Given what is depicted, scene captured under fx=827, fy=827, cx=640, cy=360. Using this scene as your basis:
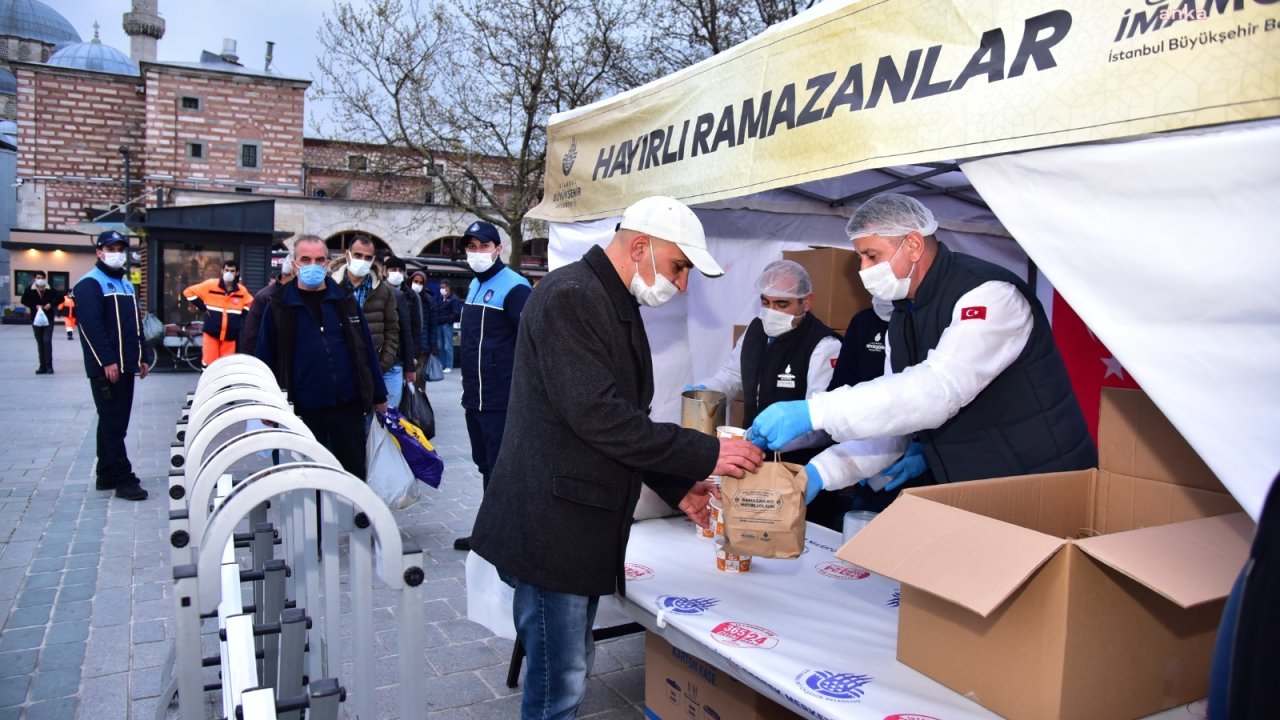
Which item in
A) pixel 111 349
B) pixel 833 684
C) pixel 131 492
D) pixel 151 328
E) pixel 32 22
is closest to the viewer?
pixel 833 684

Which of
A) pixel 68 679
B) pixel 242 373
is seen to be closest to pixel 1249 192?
pixel 242 373

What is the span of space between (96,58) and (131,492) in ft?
190

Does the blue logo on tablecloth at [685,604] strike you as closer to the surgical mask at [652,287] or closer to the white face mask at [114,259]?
the surgical mask at [652,287]

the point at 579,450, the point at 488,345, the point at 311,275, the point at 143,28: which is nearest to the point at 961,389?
the point at 579,450

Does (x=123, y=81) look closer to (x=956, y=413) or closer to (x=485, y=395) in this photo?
(x=485, y=395)

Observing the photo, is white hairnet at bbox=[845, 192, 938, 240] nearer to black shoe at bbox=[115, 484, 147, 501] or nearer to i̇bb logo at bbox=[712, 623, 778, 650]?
i̇bb logo at bbox=[712, 623, 778, 650]

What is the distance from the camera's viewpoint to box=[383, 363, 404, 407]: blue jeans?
786 centimetres

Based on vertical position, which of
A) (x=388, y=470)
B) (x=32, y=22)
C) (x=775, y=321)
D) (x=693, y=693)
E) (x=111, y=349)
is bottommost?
(x=693, y=693)

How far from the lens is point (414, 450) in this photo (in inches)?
223

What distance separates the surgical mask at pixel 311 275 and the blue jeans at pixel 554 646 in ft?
11.7

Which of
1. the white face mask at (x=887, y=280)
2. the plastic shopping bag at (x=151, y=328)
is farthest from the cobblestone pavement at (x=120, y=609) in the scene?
the plastic shopping bag at (x=151, y=328)

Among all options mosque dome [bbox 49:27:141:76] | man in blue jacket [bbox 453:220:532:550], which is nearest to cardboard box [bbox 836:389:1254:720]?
man in blue jacket [bbox 453:220:532:550]

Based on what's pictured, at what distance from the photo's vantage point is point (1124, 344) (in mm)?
1931

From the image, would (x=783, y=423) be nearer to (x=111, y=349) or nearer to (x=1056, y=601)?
(x=1056, y=601)
